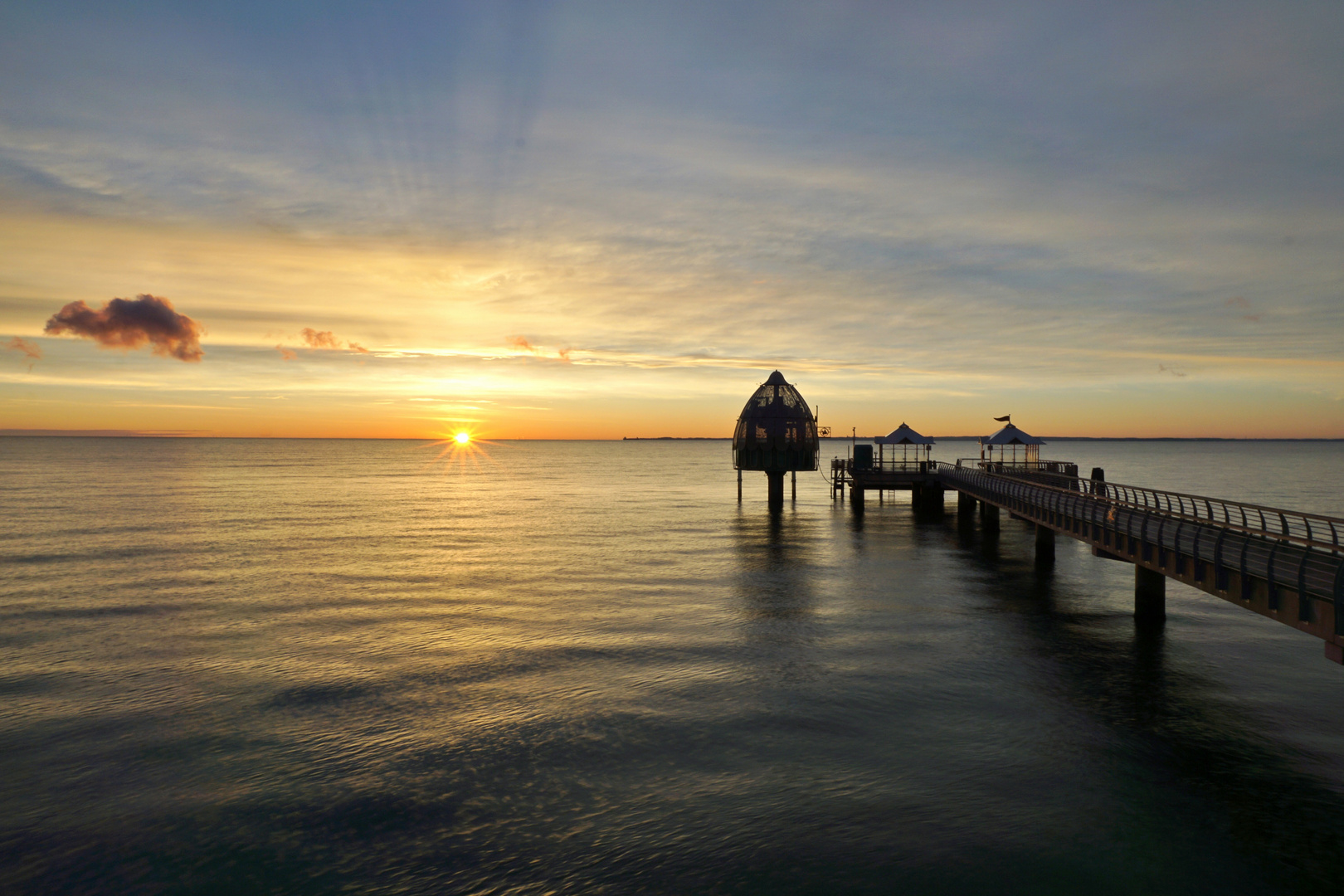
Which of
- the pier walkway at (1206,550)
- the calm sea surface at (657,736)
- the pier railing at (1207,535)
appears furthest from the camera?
the pier railing at (1207,535)

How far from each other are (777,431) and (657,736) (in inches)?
2010

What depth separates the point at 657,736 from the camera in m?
18.2

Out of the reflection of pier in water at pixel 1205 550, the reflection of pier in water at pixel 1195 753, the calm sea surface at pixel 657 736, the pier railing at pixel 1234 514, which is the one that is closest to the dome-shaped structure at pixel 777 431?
the pier railing at pixel 1234 514

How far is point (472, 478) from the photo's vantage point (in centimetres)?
14525

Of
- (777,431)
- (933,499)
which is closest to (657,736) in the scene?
(777,431)

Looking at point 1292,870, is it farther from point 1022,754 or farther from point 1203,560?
point 1203,560

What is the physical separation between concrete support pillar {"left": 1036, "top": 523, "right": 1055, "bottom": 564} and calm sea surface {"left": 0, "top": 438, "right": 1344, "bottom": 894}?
7.55ft

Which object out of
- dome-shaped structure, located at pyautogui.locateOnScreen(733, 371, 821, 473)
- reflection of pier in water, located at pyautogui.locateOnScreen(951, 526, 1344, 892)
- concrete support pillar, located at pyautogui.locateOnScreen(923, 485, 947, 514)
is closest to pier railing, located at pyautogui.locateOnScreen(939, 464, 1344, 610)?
reflection of pier in water, located at pyautogui.locateOnScreen(951, 526, 1344, 892)

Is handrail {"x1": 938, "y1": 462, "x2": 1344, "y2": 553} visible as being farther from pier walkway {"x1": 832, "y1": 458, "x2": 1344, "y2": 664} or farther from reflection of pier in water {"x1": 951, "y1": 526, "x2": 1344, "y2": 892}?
reflection of pier in water {"x1": 951, "y1": 526, "x2": 1344, "y2": 892}

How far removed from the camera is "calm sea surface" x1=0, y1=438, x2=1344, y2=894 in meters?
13.2

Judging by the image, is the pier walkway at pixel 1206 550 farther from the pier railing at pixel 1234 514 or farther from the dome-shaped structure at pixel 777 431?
the dome-shaped structure at pixel 777 431

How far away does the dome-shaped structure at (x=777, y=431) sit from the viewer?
67.9 meters

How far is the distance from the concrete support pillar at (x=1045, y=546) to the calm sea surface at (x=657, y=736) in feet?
7.55

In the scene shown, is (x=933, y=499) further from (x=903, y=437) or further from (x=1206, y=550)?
(x=1206, y=550)
